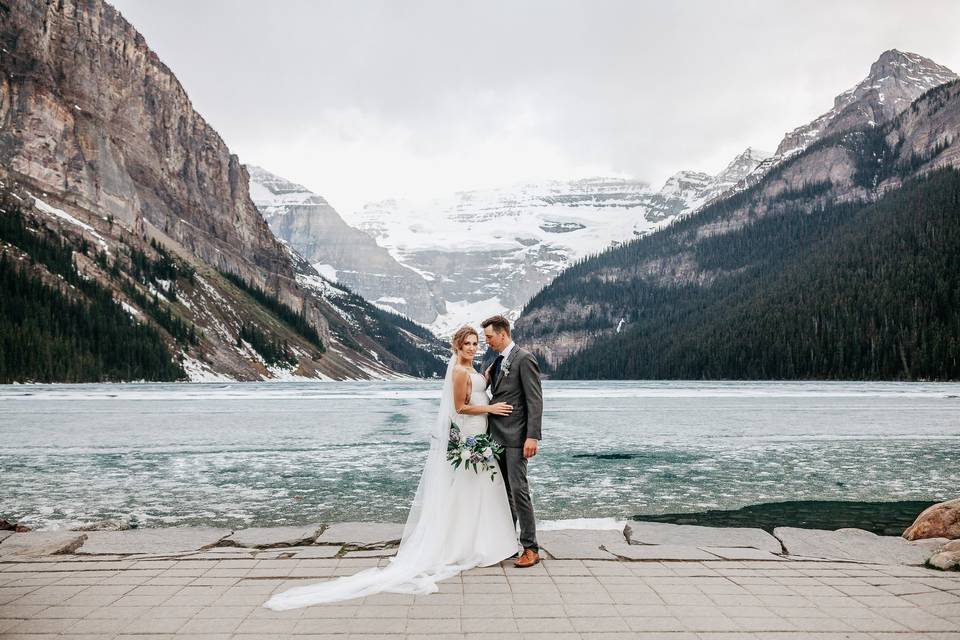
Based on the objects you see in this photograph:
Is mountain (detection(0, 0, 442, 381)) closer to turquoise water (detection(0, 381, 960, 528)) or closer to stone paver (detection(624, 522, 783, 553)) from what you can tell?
turquoise water (detection(0, 381, 960, 528))

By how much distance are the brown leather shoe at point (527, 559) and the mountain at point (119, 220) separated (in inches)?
3997

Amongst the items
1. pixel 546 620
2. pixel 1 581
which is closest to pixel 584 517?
pixel 546 620

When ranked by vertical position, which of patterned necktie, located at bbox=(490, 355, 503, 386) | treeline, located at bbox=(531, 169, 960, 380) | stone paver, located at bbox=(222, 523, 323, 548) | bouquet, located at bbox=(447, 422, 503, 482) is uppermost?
treeline, located at bbox=(531, 169, 960, 380)

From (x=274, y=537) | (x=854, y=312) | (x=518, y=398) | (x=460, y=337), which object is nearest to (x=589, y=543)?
(x=518, y=398)

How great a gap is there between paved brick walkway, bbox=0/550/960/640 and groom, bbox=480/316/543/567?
888mm

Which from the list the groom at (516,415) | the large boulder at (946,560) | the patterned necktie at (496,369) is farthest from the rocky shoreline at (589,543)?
the patterned necktie at (496,369)

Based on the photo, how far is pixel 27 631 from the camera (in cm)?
518

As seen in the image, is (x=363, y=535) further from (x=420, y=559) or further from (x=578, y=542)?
(x=578, y=542)

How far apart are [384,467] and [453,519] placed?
10366mm

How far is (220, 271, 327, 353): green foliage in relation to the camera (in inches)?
6663

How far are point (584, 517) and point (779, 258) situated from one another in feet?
670

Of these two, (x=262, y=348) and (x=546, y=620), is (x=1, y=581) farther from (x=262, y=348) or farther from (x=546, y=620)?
(x=262, y=348)

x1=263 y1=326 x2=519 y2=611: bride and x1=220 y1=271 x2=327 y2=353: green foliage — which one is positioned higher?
x1=220 y1=271 x2=327 y2=353: green foliage

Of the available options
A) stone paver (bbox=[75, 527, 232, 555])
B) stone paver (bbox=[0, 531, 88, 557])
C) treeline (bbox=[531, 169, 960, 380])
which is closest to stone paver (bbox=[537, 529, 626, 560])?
stone paver (bbox=[75, 527, 232, 555])
